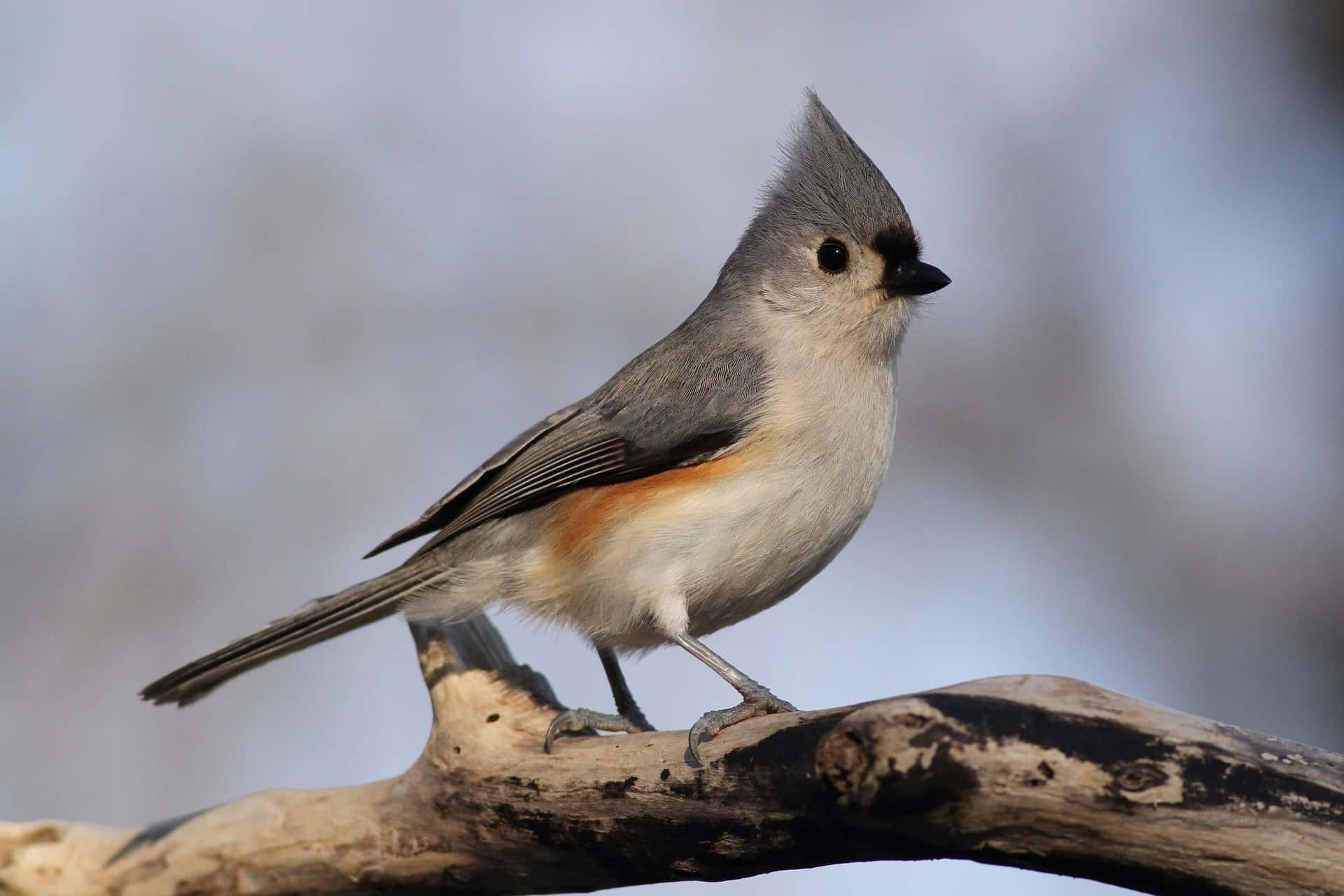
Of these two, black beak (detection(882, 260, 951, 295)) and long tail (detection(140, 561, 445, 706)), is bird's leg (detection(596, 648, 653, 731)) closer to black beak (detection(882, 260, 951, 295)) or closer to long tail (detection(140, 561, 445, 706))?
long tail (detection(140, 561, 445, 706))

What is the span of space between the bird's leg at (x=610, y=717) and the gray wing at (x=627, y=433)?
500 mm

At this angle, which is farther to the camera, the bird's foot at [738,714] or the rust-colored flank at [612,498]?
the rust-colored flank at [612,498]

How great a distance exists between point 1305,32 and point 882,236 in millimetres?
2863

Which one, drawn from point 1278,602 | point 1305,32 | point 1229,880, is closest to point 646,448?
A: point 1229,880

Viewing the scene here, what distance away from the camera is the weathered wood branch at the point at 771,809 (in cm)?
184

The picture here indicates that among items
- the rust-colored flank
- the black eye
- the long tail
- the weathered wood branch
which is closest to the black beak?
the black eye

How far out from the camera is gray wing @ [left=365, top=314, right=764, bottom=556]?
9.70ft

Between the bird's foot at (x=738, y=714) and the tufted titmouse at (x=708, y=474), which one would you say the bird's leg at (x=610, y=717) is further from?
the bird's foot at (x=738, y=714)

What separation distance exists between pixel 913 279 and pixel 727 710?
1.23 m

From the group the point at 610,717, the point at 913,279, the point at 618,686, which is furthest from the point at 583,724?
the point at 913,279

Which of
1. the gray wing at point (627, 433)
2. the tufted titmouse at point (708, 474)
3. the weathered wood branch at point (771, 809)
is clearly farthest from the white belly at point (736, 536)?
the weathered wood branch at point (771, 809)

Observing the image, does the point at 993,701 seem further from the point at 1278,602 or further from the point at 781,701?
the point at 1278,602

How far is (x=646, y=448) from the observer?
9.77 feet

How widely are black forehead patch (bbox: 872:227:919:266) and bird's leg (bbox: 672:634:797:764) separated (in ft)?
3.65
